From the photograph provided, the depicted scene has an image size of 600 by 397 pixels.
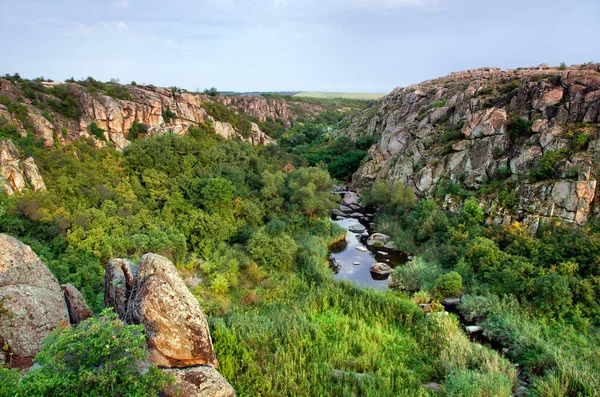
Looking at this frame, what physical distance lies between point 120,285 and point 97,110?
2482 cm

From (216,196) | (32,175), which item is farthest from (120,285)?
(216,196)

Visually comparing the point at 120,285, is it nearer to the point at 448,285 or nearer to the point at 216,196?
the point at 216,196

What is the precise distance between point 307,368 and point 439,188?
28326 millimetres

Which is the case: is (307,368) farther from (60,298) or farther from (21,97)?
Result: (21,97)

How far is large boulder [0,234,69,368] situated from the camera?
11703mm

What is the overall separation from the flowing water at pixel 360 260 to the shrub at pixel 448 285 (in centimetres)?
392

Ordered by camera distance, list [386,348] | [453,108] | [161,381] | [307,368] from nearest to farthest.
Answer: [161,381] → [307,368] → [386,348] → [453,108]

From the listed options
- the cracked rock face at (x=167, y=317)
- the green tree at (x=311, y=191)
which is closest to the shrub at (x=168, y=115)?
the green tree at (x=311, y=191)

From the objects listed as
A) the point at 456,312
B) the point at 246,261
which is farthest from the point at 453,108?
the point at 246,261

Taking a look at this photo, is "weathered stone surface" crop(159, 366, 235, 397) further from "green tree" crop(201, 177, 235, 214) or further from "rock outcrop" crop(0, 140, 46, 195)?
"green tree" crop(201, 177, 235, 214)

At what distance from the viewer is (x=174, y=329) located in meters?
10.8

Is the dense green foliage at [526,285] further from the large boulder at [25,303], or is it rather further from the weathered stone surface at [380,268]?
the large boulder at [25,303]

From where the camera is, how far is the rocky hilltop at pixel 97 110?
2705cm

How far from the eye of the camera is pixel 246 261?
24.5m
